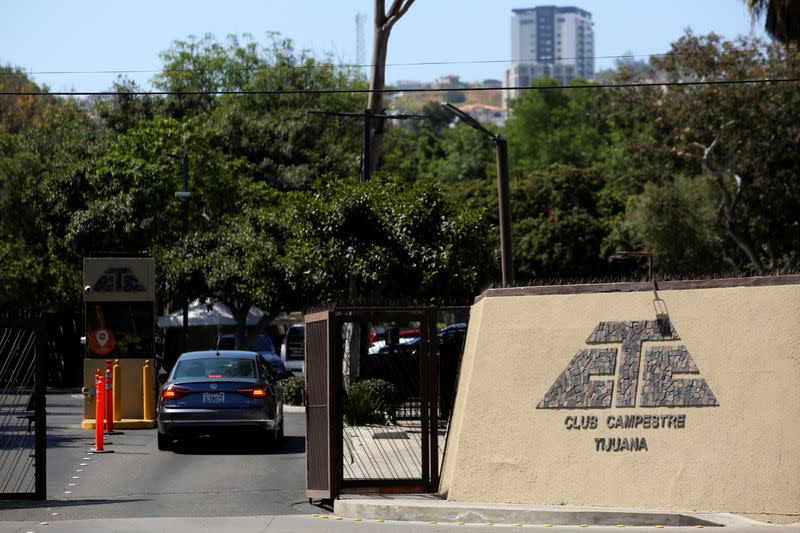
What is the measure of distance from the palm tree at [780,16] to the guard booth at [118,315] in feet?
57.6

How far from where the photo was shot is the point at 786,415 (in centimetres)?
1216

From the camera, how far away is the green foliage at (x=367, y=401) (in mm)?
21797

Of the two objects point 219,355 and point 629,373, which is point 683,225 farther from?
point 629,373

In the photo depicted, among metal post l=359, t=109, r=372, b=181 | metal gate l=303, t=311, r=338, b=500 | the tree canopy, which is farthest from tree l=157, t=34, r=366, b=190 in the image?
metal gate l=303, t=311, r=338, b=500

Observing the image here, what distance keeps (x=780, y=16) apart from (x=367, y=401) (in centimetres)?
1678

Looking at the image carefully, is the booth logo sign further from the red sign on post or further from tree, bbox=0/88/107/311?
tree, bbox=0/88/107/311

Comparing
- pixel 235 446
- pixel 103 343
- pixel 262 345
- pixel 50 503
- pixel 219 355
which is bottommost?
pixel 262 345

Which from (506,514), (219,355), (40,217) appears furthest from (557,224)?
(506,514)

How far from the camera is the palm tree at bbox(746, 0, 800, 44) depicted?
31.9 m

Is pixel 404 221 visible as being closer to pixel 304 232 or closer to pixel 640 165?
pixel 304 232

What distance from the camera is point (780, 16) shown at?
32.2 meters

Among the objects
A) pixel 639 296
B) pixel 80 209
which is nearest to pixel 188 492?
pixel 639 296

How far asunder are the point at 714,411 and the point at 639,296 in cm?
139

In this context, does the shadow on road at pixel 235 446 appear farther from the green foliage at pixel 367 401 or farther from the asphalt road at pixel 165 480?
the green foliage at pixel 367 401
